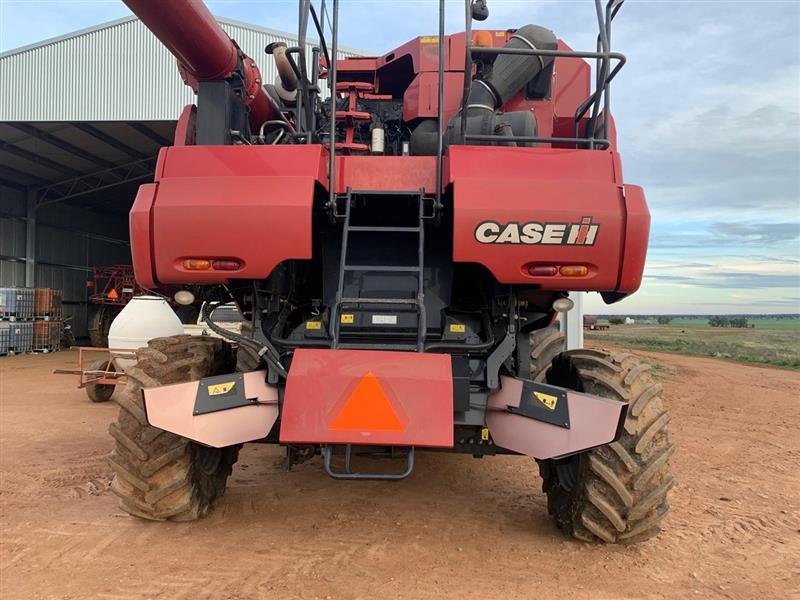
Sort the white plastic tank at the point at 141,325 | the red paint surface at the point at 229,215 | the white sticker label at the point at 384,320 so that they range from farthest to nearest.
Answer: the white plastic tank at the point at 141,325
the white sticker label at the point at 384,320
the red paint surface at the point at 229,215

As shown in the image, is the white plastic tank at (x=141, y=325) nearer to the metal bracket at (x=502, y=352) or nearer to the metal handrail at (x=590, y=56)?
the metal bracket at (x=502, y=352)

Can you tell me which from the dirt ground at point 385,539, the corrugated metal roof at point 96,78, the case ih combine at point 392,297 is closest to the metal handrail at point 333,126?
the case ih combine at point 392,297

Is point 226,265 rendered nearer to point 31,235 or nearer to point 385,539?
point 385,539

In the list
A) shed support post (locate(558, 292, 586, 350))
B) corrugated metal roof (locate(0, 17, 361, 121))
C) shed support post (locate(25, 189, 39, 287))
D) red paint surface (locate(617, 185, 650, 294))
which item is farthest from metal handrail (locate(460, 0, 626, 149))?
shed support post (locate(25, 189, 39, 287))

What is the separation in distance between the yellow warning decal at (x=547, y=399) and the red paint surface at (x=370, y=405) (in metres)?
0.61

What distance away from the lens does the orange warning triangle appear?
283 centimetres

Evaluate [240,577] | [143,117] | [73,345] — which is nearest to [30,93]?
[143,117]

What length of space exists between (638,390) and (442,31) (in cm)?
233

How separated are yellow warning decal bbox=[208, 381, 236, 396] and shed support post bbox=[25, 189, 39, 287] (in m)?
21.7

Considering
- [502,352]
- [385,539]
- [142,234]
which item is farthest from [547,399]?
[142,234]

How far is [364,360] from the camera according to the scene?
2.95 m

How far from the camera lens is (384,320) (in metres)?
3.55

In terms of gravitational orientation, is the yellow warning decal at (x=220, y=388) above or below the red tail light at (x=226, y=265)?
below

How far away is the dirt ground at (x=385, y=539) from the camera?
307cm
